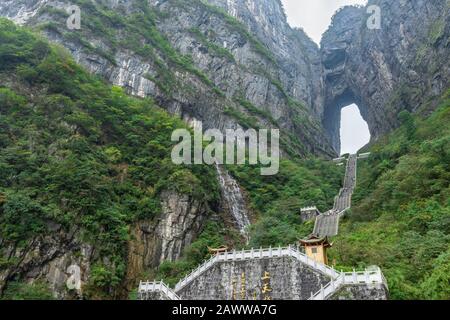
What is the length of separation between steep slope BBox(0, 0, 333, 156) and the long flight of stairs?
9371 millimetres

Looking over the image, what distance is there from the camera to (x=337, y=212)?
33594mm

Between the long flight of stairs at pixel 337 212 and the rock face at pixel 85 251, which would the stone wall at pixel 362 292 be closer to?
the long flight of stairs at pixel 337 212

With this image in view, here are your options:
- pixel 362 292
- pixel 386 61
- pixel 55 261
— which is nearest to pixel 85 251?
pixel 55 261

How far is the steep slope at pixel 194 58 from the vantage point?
160 ft

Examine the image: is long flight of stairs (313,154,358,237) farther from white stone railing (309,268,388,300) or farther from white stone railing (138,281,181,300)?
white stone railing (138,281,181,300)

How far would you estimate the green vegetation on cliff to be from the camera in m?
17.3

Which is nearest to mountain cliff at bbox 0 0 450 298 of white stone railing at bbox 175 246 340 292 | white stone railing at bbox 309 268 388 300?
white stone railing at bbox 175 246 340 292

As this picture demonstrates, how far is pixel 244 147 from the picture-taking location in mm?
48719

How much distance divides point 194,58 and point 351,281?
48017mm

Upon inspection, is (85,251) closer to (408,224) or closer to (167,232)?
(167,232)

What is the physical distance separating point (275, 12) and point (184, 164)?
2573 inches

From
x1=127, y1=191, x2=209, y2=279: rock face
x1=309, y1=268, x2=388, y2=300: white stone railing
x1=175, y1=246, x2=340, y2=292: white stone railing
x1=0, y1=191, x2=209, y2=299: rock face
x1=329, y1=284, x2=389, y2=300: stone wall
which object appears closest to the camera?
x1=329, y1=284, x2=389, y2=300: stone wall

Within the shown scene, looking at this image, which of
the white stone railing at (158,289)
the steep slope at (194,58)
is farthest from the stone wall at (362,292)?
the steep slope at (194,58)

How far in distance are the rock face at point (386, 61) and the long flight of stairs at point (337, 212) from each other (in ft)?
38.3
